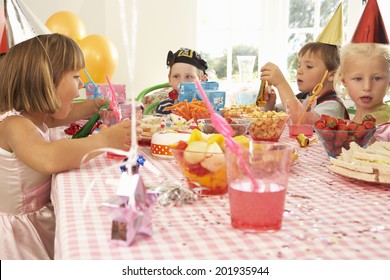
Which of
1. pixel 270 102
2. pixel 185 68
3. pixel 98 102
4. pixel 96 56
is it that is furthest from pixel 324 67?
pixel 96 56

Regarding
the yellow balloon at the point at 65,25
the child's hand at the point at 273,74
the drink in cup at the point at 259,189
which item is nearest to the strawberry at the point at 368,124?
the drink in cup at the point at 259,189

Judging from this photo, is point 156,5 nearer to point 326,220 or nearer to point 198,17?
point 198,17

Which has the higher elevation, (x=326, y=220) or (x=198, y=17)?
(x=198, y=17)

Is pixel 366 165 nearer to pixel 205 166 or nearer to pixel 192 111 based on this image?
pixel 205 166

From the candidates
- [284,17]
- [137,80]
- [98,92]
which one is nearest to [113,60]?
[137,80]

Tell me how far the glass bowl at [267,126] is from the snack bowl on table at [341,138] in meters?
0.26

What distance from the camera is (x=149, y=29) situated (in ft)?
17.4

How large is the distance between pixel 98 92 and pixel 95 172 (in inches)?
36.1

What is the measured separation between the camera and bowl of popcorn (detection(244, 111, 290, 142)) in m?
1.60

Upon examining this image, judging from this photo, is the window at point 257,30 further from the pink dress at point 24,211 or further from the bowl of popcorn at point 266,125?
the pink dress at point 24,211

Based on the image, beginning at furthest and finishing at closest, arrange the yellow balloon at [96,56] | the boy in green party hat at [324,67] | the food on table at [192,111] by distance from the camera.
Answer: the yellow balloon at [96,56] < the boy in green party hat at [324,67] < the food on table at [192,111]

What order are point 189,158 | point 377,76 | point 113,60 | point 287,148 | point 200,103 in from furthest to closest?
point 113,60, point 377,76, point 200,103, point 189,158, point 287,148

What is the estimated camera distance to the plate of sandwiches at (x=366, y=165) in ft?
3.52

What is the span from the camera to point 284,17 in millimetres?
5398
